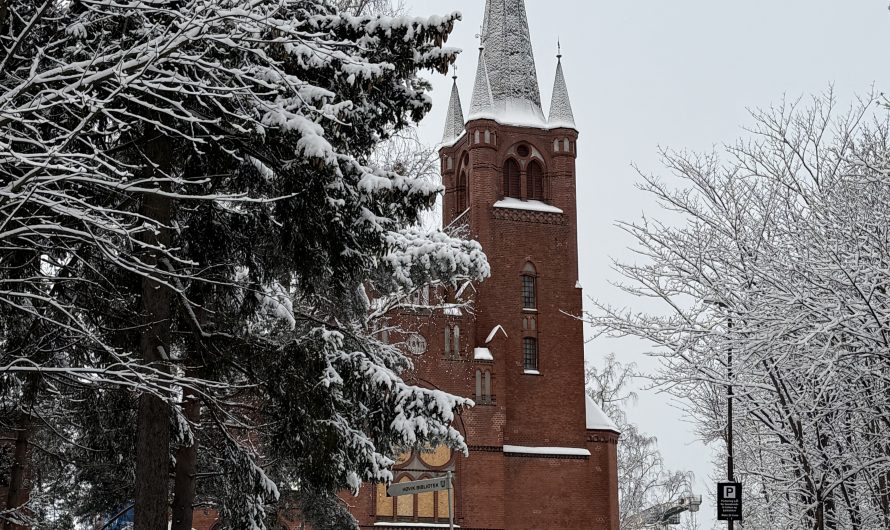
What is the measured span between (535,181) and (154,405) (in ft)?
95.3

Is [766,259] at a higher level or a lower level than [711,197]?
lower

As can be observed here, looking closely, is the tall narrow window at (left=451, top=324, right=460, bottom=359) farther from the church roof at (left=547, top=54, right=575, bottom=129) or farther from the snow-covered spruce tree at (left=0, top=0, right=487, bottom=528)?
the snow-covered spruce tree at (left=0, top=0, right=487, bottom=528)

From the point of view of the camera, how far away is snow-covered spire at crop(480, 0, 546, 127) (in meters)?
38.0

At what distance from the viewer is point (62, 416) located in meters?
12.4

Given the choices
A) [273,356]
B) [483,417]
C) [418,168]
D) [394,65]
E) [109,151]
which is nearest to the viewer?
[109,151]

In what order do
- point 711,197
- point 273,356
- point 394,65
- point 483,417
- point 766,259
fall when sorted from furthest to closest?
point 483,417
point 711,197
point 766,259
point 273,356
point 394,65

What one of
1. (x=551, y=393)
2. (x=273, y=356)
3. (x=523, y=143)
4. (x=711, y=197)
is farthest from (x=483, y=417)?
(x=273, y=356)

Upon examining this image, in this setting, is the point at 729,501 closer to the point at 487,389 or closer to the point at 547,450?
the point at 487,389

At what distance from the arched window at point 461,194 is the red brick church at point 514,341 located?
1.5 inches

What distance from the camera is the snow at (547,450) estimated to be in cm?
3378

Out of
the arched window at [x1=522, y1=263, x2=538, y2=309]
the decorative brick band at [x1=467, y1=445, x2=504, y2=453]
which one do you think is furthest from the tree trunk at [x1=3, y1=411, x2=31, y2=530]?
the arched window at [x1=522, y1=263, x2=538, y2=309]

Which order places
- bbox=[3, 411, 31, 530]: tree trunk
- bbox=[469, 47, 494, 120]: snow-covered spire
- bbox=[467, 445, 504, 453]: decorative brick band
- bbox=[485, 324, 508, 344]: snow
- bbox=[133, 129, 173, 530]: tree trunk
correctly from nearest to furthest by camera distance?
bbox=[133, 129, 173, 530]: tree trunk < bbox=[3, 411, 31, 530]: tree trunk < bbox=[467, 445, 504, 453]: decorative brick band < bbox=[485, 324, 508, 344]: snow < bbox=[469, 47, 494, 120]: snow-covered spire

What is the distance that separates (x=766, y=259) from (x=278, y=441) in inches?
313

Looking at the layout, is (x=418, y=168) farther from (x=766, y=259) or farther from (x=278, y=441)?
(x=278, y=441)
